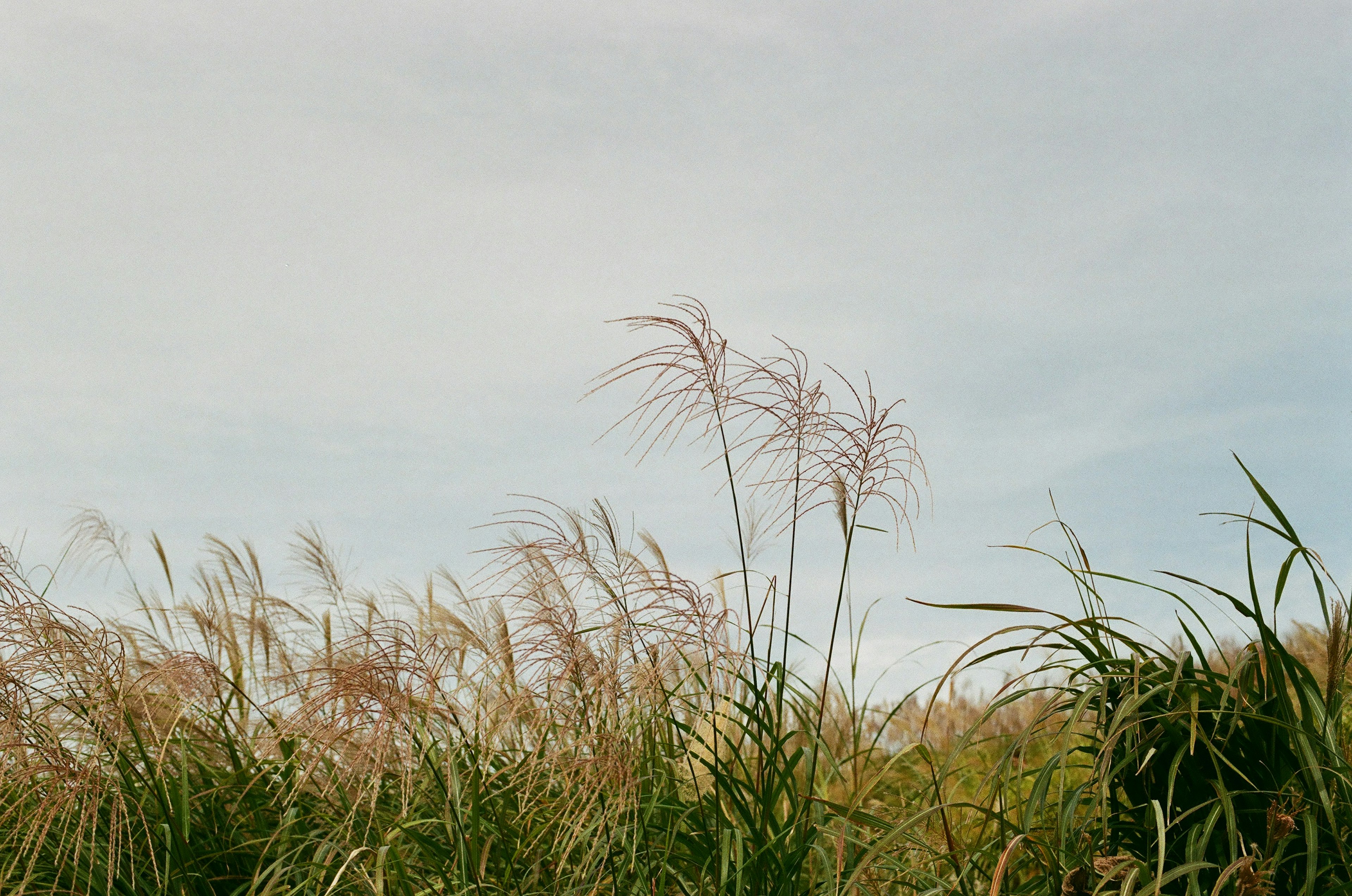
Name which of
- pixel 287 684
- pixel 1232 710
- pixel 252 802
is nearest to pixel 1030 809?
pixel 1232 710

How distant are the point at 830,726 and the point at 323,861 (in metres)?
3.25

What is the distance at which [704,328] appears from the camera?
118 inches

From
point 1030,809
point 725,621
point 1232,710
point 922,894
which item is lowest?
point 922,894

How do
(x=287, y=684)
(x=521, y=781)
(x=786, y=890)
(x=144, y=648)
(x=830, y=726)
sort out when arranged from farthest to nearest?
(x=830, y=726) → (x=144, y=648) → (x=287, y=684) → (x=521, y=781) → (x=786, y=890)

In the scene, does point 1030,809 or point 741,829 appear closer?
point 1030,809

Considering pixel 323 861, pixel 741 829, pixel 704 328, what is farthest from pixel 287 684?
pixel 704 328

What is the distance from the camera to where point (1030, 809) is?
256 centimetres

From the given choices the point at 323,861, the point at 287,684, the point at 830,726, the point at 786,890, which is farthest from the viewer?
the point at 830,726

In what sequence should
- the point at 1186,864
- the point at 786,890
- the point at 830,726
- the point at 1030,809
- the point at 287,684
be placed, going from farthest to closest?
1. the point at 830,726
2. the point at 287,684
3. the point at 786,890
4. the point at 1030,809
5. the point at 1186,864

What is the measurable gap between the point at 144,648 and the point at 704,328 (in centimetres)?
297

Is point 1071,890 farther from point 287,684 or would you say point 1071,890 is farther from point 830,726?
point 830,726

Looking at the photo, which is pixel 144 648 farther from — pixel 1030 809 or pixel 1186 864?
pixel 1186 864

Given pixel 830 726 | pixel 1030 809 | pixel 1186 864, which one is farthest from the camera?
pixel 830 726

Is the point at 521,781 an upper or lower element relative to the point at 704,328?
lower
